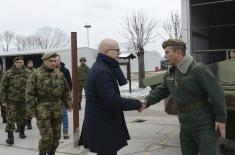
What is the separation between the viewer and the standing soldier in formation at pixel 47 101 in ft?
22.6

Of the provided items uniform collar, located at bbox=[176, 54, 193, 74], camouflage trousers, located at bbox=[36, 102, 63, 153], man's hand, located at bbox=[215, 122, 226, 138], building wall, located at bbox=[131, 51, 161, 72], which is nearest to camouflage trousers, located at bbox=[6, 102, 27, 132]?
camouflage trousers, located at bbox=[36, 102, 63, 153]

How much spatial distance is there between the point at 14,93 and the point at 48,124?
9.49 feet

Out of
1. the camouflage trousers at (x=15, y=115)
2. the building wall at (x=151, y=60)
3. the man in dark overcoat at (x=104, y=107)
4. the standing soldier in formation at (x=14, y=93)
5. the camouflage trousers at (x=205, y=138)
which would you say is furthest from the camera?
the building wall at (x=151, y=60)

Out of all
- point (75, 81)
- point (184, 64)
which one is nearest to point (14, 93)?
point (75, 81)

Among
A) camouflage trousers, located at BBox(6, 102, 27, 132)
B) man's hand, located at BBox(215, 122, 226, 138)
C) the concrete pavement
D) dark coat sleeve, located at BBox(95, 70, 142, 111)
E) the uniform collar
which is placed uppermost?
the uniform collar

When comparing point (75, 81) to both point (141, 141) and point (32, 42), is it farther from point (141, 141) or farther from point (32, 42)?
point (32, 42)

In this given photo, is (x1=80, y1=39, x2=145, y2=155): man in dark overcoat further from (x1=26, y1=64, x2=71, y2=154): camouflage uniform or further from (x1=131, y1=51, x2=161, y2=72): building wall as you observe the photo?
(x1=131, y1=51, x2=161, y2=72): building wall

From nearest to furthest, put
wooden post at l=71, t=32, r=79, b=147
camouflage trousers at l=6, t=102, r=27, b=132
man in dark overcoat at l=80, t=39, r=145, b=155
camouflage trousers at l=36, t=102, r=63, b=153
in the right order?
man in dark overcoat at l=80, t=39, r=145, b=155
camouflage trousers at l=36, t=102, r=63, b=153
wooden post at l=71, t=32, r=79, b=147
camouflage trousers at l=6, t=102, r=27, b=132

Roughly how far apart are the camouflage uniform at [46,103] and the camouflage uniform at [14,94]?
8.46 feet

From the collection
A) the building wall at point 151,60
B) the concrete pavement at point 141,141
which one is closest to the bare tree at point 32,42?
the building wall at point 151,60

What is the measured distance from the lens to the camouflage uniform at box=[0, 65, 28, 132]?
9.51m

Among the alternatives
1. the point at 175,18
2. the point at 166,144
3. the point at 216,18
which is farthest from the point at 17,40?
the point at 166,144

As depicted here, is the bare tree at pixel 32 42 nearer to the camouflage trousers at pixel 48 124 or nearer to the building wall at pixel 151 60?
the building wall at pixel 151 60

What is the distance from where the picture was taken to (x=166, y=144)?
28.5 ft
